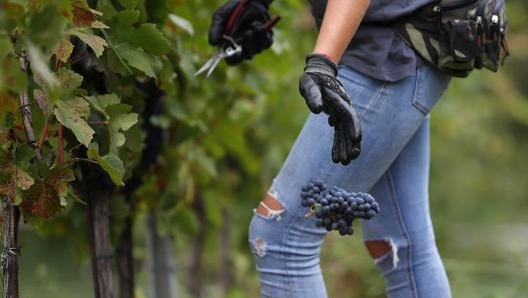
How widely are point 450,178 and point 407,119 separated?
858 centimetres

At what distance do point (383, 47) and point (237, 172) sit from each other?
3.16m

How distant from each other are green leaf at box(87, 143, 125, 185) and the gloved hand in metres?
0.70

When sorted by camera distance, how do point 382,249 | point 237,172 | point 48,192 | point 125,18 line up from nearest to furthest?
point 48,192
point 125,18
point 382,249
point 237,172

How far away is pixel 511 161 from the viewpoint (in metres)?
14.5

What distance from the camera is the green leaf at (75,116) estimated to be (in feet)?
6.96

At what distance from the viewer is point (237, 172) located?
216 inches

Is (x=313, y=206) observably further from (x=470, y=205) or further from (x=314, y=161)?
(x=470, y=205)

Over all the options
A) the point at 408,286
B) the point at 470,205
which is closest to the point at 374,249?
the point at 408,286

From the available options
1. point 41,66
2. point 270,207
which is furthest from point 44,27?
point 270,207

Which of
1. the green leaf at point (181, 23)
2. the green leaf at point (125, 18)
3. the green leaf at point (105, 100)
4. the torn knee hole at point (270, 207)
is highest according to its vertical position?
the green leaf at point (181, 23)

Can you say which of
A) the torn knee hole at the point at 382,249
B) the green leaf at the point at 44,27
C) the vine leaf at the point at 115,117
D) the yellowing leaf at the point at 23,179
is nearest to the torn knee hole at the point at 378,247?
the torn knee hole at the point at 382,249

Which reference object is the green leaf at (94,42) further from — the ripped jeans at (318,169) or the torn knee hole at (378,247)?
the torn knee hole at (378,247)

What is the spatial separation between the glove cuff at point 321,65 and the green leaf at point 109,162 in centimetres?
45

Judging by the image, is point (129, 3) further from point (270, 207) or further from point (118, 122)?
point (270, 207)
